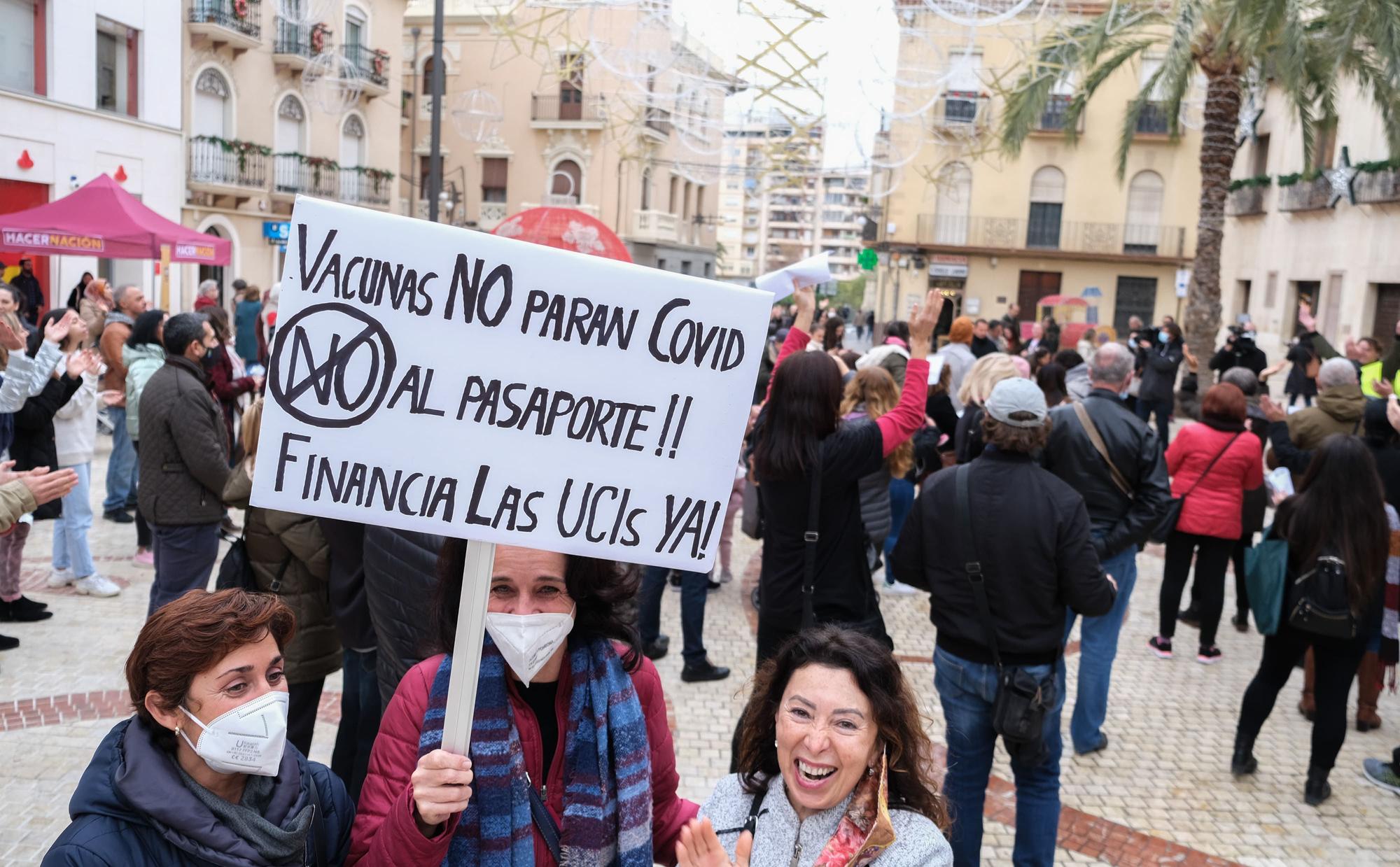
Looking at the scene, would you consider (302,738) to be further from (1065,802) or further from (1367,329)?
(1367,329)

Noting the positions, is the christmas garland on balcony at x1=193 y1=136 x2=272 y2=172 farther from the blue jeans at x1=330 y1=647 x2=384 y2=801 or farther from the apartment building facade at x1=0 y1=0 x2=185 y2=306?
the blue jeans at x1=330 y1=647 x2=384 y2=801

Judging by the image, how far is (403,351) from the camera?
1915mm

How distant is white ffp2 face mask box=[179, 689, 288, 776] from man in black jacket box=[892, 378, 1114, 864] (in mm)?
2366

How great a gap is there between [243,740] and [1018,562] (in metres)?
2.54

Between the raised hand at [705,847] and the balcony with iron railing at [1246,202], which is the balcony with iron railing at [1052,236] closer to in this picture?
the balcony with iron railing at [1246,202]

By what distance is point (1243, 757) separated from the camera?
5.32 meters

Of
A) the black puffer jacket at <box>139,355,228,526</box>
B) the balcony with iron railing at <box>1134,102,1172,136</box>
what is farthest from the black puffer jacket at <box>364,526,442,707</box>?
the balcony with iron railing at <box>1134,102,1172,136</box>

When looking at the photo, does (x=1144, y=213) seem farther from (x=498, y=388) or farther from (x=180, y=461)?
(x=498, y=388)

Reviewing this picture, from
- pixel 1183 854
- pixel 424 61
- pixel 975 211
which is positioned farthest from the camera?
pixel 975 211

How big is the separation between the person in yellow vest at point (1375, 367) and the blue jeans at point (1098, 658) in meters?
3.69

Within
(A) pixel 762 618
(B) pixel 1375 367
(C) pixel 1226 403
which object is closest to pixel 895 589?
(C) pixel 1226 403

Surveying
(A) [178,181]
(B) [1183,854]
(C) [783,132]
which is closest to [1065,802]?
(B) [1183,854]

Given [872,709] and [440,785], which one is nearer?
[440,785]

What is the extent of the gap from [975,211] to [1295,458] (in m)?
31.9
